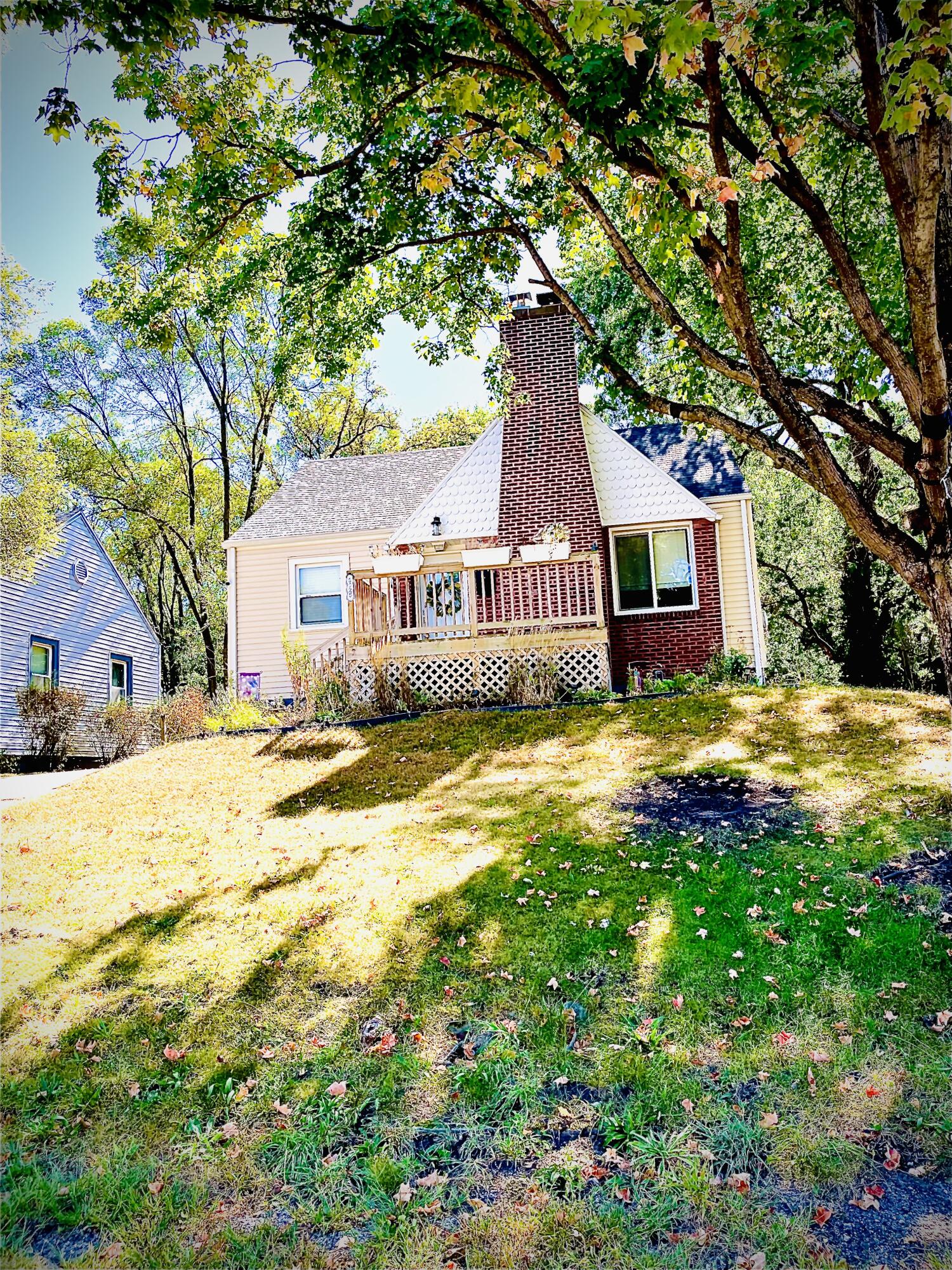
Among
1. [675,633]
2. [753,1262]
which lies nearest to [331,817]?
[753,1262]

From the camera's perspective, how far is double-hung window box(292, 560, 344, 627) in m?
19.0

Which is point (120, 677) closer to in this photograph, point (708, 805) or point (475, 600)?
point (475, 600)

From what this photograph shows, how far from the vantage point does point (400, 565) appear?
13938 mm

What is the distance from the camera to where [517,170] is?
25.0 ft

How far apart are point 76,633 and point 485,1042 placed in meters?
19.8

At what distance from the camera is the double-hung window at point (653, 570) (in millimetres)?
15352

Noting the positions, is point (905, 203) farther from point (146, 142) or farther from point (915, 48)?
point (146, 142)

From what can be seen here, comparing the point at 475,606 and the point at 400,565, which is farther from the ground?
the point at 400,565

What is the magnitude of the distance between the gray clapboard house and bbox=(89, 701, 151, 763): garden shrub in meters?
0.55

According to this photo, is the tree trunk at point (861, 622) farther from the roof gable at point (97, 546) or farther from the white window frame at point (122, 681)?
the white window frame at point (122, 681)

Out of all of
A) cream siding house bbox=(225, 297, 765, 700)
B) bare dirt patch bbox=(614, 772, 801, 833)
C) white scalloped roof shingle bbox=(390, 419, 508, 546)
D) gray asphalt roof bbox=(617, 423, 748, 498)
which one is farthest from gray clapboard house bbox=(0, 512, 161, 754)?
bare dirt patch bbox=(614, 772, 801, 833)

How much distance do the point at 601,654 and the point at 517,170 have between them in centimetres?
731

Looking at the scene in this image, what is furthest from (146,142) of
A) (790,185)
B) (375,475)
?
(375,475)

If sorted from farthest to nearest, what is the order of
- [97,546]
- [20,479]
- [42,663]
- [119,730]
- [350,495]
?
[97,546] < [350,495] < [42,663] < [119,730] < [20,479]
